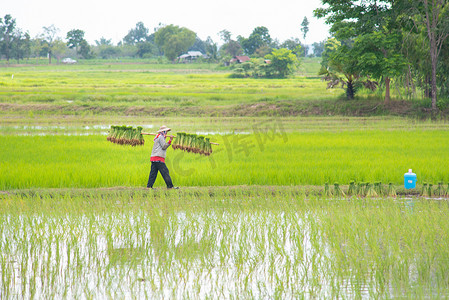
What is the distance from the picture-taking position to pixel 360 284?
4.15 metres

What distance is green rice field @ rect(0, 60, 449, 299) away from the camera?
13.9 feet

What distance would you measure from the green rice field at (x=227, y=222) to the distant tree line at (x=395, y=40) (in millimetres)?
8352

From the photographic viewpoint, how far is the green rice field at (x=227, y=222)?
423 centimetres

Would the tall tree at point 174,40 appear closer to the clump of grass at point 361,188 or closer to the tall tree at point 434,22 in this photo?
the tall tree at point 434,22

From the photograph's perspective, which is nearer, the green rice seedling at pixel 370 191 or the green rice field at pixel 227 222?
the green rice field at pixel 227 222

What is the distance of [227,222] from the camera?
5977 millimetres

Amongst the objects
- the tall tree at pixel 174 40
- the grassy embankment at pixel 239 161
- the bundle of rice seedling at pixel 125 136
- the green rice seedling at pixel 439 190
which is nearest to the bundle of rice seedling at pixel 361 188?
the grassy embankment at pixel 239 161

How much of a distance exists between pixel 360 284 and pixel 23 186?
597 centimetres

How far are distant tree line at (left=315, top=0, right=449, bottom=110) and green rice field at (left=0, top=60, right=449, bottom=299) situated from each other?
8.35m

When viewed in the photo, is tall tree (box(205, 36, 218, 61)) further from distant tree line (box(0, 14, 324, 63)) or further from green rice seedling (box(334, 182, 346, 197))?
green rice seedling (box(334, 182, 346, 197))

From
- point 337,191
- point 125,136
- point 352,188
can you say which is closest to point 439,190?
point 352,188

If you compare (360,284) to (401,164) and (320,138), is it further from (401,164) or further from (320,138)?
(320,138)

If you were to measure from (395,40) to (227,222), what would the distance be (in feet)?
56.3

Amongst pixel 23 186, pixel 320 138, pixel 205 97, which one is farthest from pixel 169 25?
pixel 23 186
